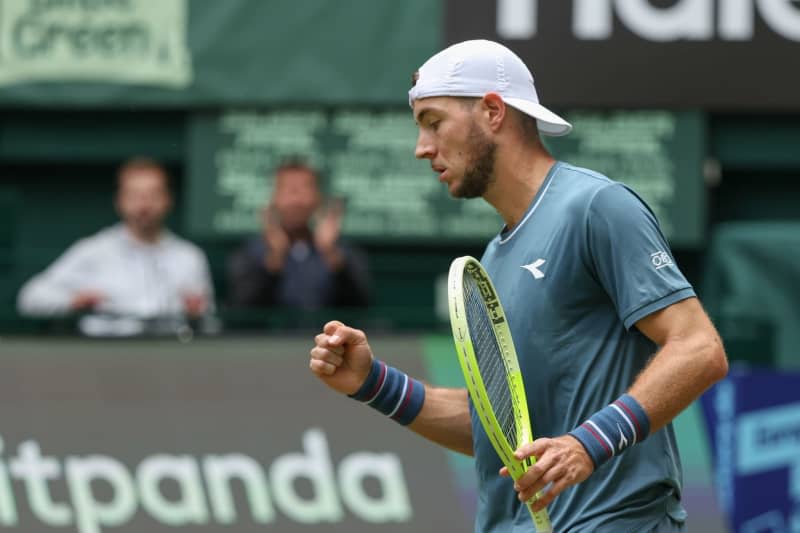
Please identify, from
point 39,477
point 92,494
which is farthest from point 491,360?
point 39,477

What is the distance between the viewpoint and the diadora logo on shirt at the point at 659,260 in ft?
11.9

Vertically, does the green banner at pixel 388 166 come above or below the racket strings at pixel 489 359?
below

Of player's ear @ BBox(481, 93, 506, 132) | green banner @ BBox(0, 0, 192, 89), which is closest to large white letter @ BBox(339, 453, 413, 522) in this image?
green banner @ BBox(0, 0, 192, 89)

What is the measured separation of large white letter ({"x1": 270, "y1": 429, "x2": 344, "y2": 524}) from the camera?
7141 mm

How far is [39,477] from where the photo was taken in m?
7.18

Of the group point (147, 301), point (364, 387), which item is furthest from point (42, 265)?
point (364, 387)

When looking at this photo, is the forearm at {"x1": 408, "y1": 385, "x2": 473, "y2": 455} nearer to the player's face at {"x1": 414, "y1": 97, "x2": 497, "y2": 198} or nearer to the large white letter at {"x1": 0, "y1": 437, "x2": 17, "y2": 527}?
the player's face at {"x1": 414, "y1": 97, "x2": 497, "y2": 198}

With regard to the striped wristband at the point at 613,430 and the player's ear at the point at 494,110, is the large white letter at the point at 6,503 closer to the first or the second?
the player's ear at the point at 494,110

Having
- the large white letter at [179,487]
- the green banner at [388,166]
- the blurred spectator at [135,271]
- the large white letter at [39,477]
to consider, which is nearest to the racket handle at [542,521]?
the large white letter at [179,487]

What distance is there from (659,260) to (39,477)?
4.22m

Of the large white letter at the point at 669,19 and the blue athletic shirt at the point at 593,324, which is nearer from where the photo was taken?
the blue athletic shirt at the point at 593,324

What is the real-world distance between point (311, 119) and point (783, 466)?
3.50 meters

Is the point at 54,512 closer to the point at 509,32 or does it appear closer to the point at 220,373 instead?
the point at 220,373

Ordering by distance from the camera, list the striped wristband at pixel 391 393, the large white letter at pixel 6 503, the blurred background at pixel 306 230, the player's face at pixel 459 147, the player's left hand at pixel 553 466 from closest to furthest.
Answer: the player's left hand at pixel 553 466, the player's face at pixel 459 147, the striped wristband at pixel 391 393, the large white letter at pixel 6 503, the blurred background at pixel 306 230
